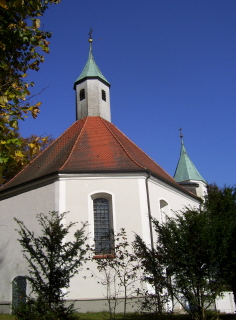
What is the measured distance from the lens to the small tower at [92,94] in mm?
19609

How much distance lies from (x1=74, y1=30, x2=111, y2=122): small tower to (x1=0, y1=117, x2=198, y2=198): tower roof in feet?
3.72

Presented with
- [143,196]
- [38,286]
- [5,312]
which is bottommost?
[5,312]

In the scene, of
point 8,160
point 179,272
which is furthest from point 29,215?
point 8,160

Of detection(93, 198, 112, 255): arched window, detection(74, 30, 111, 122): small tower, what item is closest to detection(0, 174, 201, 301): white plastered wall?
detection(93, 198, 112, 255): arched window

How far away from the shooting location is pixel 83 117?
19.5 m

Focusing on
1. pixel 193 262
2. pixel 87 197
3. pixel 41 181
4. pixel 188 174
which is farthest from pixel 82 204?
pixel 188 174

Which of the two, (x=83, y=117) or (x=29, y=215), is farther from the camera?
(x=83, y=117)

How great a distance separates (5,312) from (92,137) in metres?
8.38

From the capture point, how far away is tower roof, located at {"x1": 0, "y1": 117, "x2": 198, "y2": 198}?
14.6 metres

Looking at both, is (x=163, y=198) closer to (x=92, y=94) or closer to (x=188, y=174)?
(x=92, y=94)

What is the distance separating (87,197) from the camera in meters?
14.2

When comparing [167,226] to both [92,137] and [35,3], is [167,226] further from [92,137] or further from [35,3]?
[92,137]

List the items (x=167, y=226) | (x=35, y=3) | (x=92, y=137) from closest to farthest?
(x=35, y=3) → (x=167, y=226) → (x=92, y=137)

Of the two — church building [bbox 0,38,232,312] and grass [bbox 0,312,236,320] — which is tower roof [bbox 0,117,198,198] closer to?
church building [bbox 0,38,232,312]
